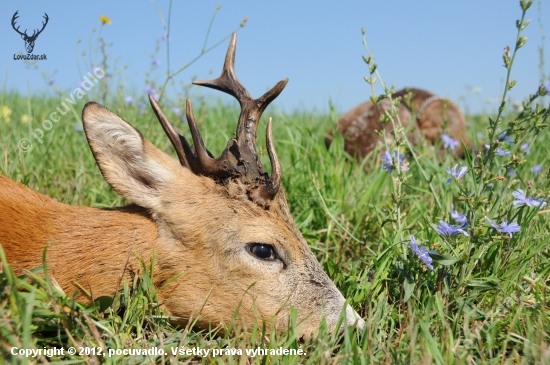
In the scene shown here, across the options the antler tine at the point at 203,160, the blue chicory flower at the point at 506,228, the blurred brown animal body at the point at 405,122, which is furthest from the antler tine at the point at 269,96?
the blurred brown animal body at the point at 405,122

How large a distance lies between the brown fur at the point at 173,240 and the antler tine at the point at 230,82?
588 millimetres

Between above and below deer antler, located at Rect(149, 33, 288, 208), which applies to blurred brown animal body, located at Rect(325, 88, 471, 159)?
above

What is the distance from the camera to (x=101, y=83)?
6039 millimetres

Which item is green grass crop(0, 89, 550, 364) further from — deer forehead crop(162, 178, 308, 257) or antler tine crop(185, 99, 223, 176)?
antler tine crop(185, 99, 223, 176)

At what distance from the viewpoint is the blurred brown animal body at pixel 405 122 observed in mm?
7539

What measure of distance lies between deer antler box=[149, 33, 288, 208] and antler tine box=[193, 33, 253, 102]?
0.10ft

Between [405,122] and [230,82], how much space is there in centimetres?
510

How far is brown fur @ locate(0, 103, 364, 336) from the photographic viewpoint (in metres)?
2.63

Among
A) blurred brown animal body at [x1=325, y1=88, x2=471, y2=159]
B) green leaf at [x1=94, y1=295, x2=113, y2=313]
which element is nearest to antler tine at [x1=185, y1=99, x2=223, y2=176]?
green leaf at [x1=94, y1=295, x2=113, y2=313]

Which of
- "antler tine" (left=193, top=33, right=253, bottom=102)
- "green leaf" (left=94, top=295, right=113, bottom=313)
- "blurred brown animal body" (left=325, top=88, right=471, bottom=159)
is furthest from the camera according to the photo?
"blurred brown animal body" (left=325, top=88, right=471, bottom=159)

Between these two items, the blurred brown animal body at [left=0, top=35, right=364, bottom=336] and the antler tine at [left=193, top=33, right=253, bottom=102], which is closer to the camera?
the blurred brown animal body at [left=0, top=35, right=364, bottom=336]

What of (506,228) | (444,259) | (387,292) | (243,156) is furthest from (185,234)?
(506,228)

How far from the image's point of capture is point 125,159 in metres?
2.88

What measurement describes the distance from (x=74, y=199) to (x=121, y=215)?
5.05 ft
